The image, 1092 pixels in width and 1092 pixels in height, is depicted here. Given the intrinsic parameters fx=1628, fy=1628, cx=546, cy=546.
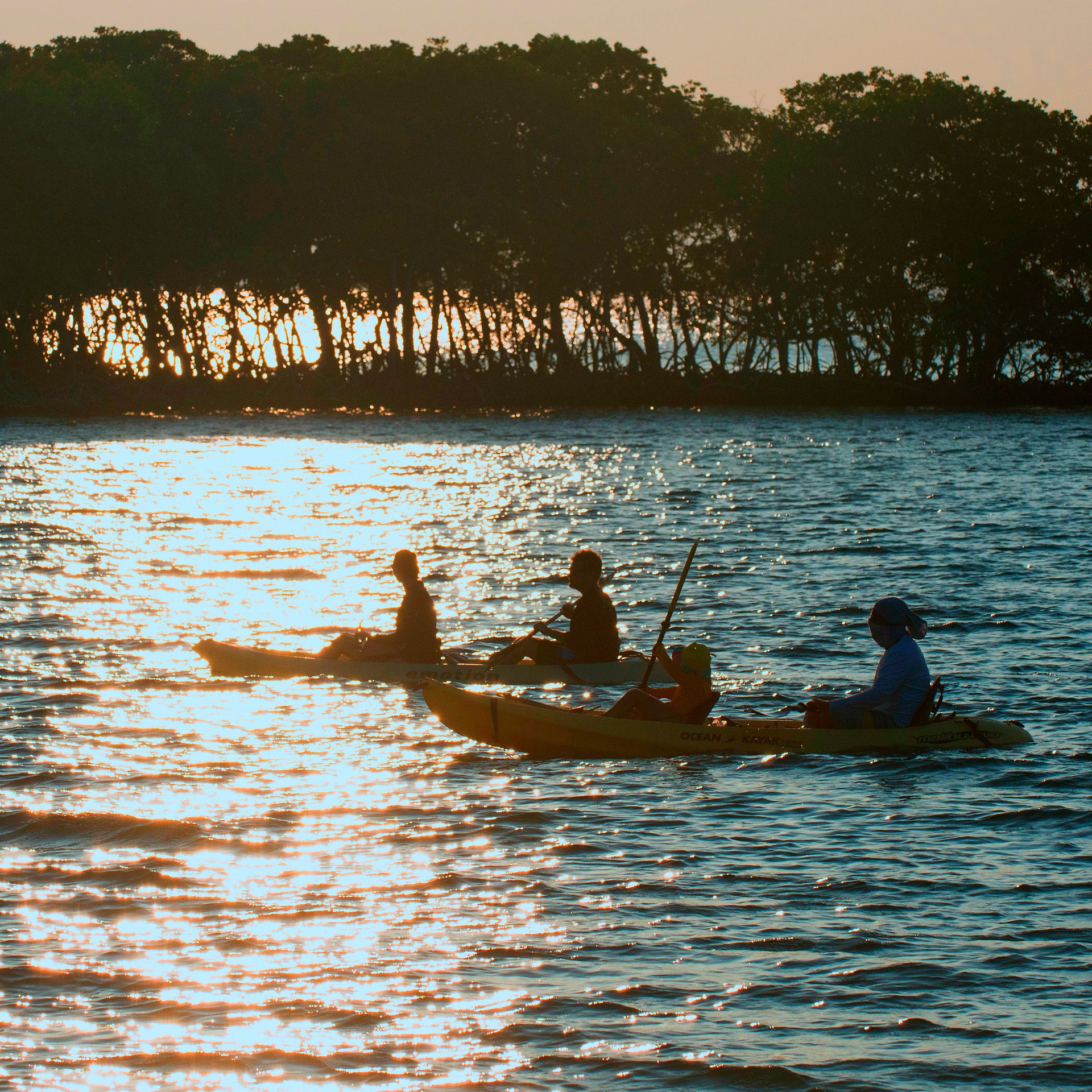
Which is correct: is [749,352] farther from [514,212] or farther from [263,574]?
[263,574]

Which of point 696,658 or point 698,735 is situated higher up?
point 696,658

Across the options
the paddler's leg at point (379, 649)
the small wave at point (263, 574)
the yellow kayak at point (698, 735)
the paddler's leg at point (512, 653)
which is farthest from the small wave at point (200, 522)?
the yellow kayak at point (698, 735)

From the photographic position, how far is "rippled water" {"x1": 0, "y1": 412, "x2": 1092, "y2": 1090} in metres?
7.38

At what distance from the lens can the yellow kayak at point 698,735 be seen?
12.6m

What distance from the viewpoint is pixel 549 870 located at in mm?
9883

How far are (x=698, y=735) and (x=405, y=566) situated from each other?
3.80 metres

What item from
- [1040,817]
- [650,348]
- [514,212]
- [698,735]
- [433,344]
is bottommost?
[1040,817]

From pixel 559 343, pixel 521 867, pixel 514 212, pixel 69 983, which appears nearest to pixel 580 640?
pixel 521 867

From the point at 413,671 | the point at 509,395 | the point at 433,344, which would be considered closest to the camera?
the point at 413,671

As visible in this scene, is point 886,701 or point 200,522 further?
point 200,522

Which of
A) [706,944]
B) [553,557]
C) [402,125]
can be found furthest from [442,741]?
[402,125]

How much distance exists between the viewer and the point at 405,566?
15211mm

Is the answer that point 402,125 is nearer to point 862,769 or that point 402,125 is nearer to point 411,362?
point 411,362

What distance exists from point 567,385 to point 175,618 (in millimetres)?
57593
